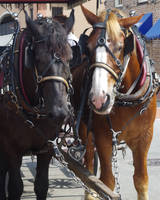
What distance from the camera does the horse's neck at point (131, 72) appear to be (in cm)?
396

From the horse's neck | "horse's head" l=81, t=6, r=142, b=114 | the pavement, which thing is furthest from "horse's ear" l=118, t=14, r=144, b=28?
the pavement

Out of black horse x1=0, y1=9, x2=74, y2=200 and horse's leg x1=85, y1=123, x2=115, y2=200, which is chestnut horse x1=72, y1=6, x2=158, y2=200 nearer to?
horse's leg x1=85, y1=123, x2=115, y2=200

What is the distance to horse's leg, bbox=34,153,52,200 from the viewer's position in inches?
172

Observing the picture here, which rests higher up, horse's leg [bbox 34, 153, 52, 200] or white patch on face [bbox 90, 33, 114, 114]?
white patch on face [bbox 90, 33, 114, 114]

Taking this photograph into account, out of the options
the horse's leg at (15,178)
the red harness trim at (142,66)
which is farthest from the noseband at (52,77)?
the horse's leg at (15,178)

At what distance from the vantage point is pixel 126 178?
6.61 metres

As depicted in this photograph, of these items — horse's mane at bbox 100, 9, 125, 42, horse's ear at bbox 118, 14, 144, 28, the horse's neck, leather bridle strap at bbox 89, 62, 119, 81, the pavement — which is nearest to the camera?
leather bridle strap at bbox 89, 62, 119, 81

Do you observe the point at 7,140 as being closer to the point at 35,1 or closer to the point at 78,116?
the point at 78,116

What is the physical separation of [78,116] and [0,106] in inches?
31.4

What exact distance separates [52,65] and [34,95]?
52 centimetres

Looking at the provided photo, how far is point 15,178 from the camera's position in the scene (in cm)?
409

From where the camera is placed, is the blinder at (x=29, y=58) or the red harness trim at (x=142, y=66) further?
the red harness trim at (x=142, y=66)

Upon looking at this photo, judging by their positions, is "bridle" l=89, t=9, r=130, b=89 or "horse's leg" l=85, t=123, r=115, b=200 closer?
"bridle" l=89, t=9, r=130, b=89

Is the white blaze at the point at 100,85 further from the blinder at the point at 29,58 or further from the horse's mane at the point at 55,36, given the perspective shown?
the blinder at the point at 29,58
